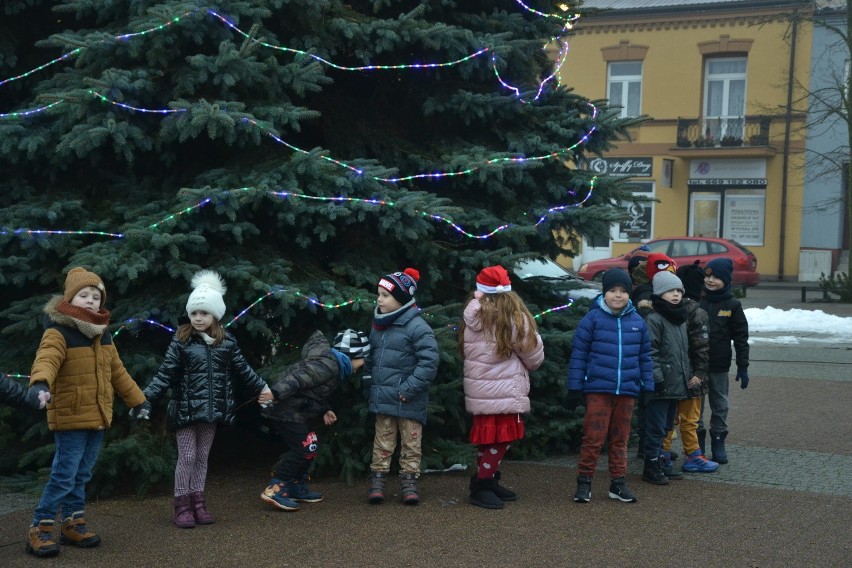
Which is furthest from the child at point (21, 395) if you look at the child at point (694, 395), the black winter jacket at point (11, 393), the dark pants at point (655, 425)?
the child at point (694, 395)

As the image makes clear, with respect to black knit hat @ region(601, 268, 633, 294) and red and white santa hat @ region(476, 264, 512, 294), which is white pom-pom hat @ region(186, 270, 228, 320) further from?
black knit hat @ region(601, 268, 633, 294)

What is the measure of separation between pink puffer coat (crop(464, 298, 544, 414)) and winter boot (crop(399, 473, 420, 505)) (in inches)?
23.1

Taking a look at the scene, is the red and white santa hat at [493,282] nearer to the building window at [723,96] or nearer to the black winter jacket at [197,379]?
the black winter jacket at [197,379]

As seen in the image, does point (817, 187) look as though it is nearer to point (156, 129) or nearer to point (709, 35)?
point (709, 35)

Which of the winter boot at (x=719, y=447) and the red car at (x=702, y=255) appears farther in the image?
the red car at (x=702, y=255)

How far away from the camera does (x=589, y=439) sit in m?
7.10

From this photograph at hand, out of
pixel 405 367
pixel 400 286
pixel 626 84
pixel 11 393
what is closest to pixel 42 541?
pixel 11 393

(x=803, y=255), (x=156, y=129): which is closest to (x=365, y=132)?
(x=156, y=129)

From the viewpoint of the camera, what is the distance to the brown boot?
5.60 metres

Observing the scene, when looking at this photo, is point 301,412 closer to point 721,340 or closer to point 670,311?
point 670,311

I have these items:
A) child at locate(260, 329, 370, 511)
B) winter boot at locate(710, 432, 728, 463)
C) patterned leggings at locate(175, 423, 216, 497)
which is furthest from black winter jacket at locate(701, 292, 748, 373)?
patterned leggings at locate(175, 423, 216, 497)

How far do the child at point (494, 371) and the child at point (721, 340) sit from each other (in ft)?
6.64

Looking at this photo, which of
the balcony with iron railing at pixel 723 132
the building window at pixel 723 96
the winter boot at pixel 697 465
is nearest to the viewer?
the winter boot at pixel 697 465

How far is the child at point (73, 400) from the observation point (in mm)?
5672
